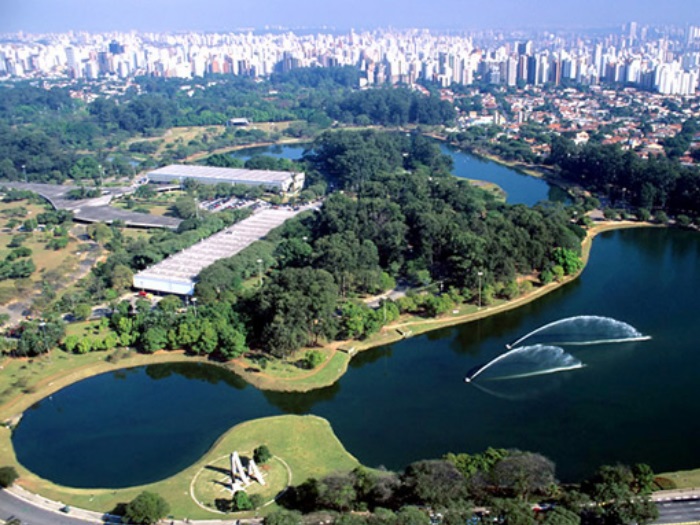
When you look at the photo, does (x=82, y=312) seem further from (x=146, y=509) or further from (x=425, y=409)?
A: (x=425, y=409)

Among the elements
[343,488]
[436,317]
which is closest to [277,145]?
[436,317]

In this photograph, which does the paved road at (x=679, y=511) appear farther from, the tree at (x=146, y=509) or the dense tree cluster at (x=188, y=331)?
the dense tree cluster at (x=188, y=331)

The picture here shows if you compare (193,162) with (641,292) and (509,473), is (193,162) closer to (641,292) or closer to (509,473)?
(641,292)

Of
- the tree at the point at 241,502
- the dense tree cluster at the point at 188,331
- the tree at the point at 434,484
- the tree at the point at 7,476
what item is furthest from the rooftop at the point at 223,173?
the tree at the point at 434,484

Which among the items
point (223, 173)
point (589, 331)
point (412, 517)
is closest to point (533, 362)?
point (589, 331)

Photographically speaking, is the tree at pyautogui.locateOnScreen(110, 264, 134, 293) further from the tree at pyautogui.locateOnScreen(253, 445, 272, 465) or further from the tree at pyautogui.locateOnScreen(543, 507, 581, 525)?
the tree at pyautogui.locateOnScreen(543, 507, 581, 525)

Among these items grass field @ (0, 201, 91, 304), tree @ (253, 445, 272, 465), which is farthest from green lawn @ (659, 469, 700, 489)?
grass field @ (0, 201, 91, 304)
